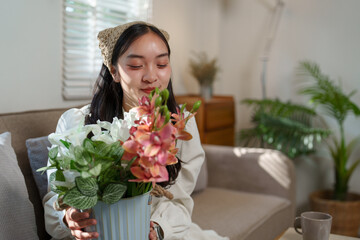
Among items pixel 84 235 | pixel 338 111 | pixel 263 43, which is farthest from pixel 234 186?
pixel 84 235

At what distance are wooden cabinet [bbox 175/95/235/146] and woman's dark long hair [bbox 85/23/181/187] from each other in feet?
4.29

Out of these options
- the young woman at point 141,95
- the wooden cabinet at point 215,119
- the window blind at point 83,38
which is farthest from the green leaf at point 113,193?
the wooden cabinet at point 215,119

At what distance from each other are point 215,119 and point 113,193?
2267mm

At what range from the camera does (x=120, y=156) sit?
0.83 meters

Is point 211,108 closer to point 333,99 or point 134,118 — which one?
point 333,99

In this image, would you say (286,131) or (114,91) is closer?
(114,91)

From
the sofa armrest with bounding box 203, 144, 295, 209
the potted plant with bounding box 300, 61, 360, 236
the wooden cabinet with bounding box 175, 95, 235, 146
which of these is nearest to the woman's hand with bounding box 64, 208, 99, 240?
the sofa armrest with bounding box 203, 144, 295, 209

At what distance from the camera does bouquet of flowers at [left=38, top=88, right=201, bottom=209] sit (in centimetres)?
74

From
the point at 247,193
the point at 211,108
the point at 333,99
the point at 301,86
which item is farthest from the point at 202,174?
the point at 301,86

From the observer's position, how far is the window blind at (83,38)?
2184 millimetres

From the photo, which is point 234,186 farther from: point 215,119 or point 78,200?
point 78,200

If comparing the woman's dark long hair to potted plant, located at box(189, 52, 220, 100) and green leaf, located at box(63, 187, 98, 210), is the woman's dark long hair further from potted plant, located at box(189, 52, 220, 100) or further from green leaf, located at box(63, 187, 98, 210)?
potted plant, located at box(189, 52, 220, 100)

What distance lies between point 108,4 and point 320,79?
1601 mm

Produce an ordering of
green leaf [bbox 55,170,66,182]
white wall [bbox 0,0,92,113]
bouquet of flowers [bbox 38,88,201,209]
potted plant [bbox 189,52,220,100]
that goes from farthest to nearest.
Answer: potted plant [bbox 189,52,220,100]
white wall [bbox 0,0,92,113]
green leaf [bbox 55,170,66,182]
bouquet of flowers [bbox 38,88,201,209]
